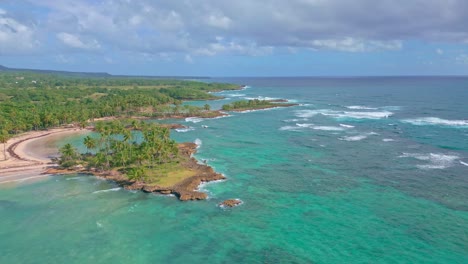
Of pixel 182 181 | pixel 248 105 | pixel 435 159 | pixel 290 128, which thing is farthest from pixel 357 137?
pixel 248 105

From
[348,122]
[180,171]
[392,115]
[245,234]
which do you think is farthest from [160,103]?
[245,234]

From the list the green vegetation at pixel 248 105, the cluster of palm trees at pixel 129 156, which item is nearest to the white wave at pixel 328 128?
the green vegetation at pixel 248 105

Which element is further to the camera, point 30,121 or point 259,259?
point 30,121

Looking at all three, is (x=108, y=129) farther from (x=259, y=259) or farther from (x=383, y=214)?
(x=383, y=214)

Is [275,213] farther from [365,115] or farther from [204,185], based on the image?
[365,115]

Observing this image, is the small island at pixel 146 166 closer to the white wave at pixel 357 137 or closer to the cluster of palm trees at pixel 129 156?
the cluster of palm trees at pixel 129 156
